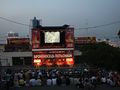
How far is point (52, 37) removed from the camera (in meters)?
52.6

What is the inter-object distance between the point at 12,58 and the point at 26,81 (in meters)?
68.3

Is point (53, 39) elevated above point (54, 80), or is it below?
above

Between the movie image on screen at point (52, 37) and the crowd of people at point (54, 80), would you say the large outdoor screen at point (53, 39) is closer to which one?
the movie image on screen at point (52, 37)

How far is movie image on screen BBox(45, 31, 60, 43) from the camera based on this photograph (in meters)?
53.0

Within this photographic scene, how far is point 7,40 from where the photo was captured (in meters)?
136

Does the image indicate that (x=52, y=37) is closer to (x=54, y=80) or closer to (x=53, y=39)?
(x=53, y=39)

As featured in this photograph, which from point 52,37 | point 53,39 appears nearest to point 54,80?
point 52,37

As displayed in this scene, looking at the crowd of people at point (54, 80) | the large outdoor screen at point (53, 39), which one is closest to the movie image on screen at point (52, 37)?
the large outdoor screen at point (53, 39)

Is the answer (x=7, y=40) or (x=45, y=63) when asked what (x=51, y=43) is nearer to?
(x=45, y=63)

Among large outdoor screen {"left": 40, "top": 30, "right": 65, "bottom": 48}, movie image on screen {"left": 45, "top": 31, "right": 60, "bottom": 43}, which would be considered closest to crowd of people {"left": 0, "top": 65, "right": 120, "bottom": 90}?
movie image on screen {"left": 45, "top": 31, "right": 60, "bottom": 43}

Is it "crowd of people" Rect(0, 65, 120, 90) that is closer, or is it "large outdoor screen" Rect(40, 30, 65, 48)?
"crowd of people" Rect(0, 65, 120, 90)

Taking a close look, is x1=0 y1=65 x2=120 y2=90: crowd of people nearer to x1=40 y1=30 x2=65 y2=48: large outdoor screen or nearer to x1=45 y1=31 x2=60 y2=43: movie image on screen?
x1=45 y1=31 x2=60 y2=43: movie image on screen

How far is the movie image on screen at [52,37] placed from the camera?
174ft

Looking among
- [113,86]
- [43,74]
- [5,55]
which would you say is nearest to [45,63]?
[43,74]
